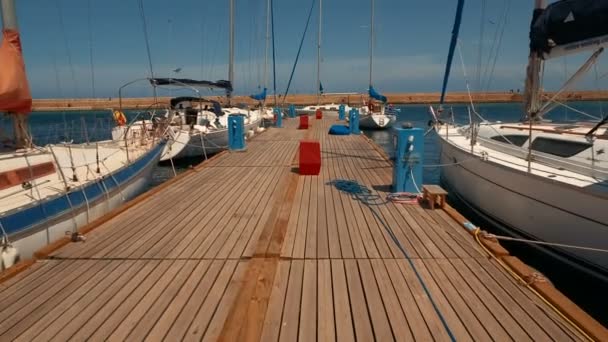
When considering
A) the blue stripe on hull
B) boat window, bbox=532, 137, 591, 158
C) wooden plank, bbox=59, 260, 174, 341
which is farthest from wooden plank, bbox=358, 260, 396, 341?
boat window, bbox=532, 137, 591, 158

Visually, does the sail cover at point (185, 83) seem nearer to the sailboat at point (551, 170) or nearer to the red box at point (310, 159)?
the red box at point (310, 159)

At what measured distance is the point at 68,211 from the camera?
23.0 feet

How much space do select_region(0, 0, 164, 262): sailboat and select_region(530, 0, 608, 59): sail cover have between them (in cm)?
989

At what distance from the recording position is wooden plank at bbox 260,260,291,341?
332cm

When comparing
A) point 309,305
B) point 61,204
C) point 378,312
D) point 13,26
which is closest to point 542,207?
point 378,312

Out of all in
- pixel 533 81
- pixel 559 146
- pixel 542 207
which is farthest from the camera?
pixel 533 81

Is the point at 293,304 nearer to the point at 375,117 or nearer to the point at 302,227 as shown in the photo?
the point at 302,227

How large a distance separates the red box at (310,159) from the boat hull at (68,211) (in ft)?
15.1

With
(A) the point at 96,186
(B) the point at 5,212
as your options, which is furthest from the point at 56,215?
(A) the point at 96,186

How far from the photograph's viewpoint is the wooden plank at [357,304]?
328 cm

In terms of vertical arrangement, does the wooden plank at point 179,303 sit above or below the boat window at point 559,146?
below

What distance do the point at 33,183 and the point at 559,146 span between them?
10530mm

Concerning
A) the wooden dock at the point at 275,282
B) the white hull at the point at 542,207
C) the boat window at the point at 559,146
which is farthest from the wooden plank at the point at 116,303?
the boat window at the point at 559,146

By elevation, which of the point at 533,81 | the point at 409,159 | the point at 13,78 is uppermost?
the point at 533,81
